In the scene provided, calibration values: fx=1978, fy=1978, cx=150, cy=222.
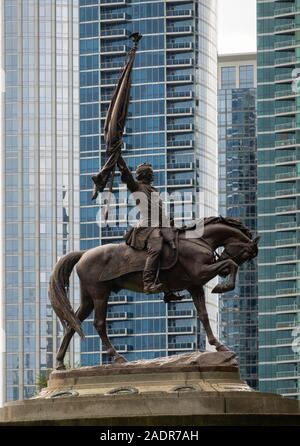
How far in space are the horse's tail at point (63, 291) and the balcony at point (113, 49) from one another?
430 feet

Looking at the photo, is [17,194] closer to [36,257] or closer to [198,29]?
[36,257]

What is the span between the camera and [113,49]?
179500 millimetres

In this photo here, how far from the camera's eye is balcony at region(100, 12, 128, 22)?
179 m

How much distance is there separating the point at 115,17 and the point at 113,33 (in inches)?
59.6

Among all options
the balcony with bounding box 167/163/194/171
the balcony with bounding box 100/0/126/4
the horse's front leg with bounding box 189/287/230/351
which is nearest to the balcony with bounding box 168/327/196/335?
the balcony with bounding box 167/163/194/171

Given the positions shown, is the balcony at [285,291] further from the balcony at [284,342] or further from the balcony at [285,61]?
the balcony at [285,61]

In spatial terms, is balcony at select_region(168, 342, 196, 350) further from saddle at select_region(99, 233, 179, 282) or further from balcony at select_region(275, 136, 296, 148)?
saddle at select_region(99, 233, 179, 282)

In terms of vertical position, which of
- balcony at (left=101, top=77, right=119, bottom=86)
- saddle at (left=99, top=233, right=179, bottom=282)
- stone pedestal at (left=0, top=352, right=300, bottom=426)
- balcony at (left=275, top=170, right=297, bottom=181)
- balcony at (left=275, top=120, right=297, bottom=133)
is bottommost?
stone pedestal at (left=0, top=352, right=300, bottom=426)

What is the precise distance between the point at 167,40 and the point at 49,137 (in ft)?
47.3

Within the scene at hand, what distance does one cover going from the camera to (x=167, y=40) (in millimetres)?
178375

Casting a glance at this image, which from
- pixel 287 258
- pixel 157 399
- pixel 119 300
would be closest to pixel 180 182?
pixel 119 300

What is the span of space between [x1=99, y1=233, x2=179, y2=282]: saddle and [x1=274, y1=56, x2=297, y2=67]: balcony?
372 ft

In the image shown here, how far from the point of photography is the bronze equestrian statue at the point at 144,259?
152 feet

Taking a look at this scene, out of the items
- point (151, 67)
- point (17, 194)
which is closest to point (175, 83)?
point (151, 67)
